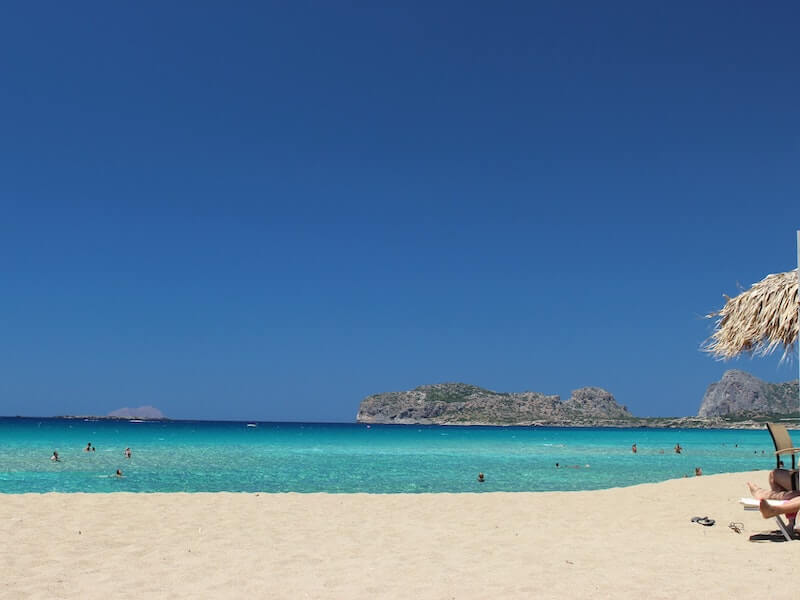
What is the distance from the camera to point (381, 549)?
9.94 m

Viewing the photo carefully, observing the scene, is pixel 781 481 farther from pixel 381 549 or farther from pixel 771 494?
pixel 381 549

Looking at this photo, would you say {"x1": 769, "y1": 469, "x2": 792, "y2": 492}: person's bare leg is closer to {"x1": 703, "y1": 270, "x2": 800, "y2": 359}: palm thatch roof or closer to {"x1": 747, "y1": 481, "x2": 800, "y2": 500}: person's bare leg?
{"x1": 747, "y1": 481, "x2": 800, "y2": 500}: person's bare leg

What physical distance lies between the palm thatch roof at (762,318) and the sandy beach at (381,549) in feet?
10.6

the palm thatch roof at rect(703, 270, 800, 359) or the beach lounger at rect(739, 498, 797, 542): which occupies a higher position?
the palm thatch roof at rect(703, 270, 800, 359)

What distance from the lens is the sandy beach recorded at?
292 inches

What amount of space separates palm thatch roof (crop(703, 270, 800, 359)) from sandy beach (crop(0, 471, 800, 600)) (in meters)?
3.23

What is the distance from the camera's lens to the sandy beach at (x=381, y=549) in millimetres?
7406

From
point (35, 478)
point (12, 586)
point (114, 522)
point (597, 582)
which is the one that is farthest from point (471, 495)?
point (35, 478)

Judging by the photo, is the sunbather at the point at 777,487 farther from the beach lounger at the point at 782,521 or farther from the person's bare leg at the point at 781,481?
the beach lounger at the point at 782,521

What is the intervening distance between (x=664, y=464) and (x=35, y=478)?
34544 mm

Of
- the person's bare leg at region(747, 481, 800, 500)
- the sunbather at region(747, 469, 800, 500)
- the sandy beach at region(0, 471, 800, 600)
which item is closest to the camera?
the sandy beach at region(0, 471, 800, 600)

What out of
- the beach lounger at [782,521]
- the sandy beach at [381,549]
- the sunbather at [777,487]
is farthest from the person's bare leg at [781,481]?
the sandy beach at [381,549]

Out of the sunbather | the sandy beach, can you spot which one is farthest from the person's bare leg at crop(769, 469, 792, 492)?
the sandy beach

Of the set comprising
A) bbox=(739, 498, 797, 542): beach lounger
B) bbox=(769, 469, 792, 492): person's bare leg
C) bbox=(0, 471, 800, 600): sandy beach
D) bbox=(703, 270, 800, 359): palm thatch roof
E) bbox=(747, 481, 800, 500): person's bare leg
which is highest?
bbox=(703, 270, 800, 359): palm thatch roof
